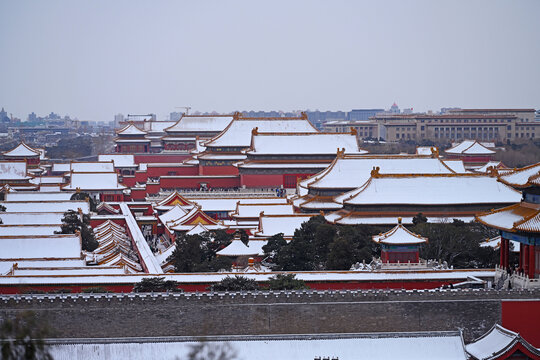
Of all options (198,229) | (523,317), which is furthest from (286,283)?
(198,229)

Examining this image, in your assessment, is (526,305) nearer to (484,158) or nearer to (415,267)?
(415,267)

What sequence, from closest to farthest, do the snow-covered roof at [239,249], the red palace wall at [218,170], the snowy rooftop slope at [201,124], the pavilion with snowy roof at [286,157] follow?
the snow-covered roof at [239,249]
the pavilion with snowy roof at [286,157]
the red palace wall at [218,170]
the snowy rooftop slope at [201,124]

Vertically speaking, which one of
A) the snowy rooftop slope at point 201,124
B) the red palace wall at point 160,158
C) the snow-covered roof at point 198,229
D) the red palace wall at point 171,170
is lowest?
the snow-covered roof at point 198,229

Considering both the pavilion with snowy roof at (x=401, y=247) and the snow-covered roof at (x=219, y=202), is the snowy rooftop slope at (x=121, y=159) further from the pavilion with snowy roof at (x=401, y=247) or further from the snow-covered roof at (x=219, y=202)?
the pavilion with snowy roof at (x=401, y=247)

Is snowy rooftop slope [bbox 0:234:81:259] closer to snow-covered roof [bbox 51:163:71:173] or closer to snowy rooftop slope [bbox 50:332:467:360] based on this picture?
snowy rooftop slope [bbox 50:332:467:360]

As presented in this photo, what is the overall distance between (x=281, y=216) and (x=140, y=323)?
1135 cm

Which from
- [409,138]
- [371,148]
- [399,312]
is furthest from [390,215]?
[409,138]

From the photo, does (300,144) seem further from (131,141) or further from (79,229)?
(131,141)

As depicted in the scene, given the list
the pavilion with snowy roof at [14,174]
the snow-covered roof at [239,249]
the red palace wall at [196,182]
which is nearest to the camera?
the snow-covered roof at [239,249]

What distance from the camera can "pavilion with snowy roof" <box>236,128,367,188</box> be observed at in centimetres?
3997

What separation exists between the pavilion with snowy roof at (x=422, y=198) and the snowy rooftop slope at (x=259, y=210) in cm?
332

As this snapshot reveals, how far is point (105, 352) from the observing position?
699 inches

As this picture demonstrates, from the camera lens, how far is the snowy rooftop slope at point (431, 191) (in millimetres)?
28391

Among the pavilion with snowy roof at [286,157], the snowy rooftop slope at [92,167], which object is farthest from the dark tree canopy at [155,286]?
the snowy rooftop slope at [92,167]
